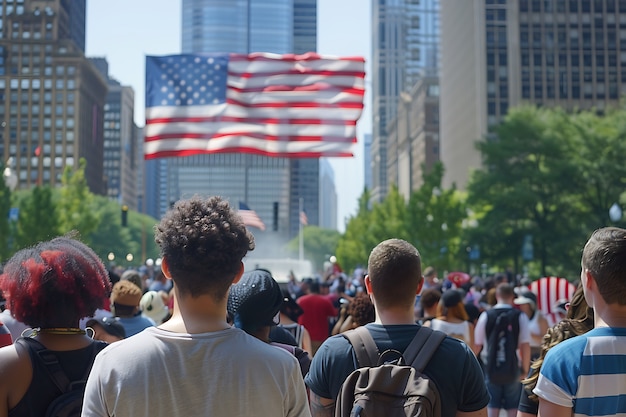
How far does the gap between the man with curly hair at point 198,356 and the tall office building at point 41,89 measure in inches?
5415

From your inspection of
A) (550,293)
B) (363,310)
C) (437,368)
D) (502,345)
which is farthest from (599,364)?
(550,293)

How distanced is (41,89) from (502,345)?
139903 millimetres

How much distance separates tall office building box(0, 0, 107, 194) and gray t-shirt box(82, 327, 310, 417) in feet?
452

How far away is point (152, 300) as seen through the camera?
10.4 meters

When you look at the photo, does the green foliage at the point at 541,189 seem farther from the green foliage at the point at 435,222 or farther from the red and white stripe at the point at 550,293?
the red and white stripe at the point at 550,293

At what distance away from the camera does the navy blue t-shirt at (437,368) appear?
3.85m

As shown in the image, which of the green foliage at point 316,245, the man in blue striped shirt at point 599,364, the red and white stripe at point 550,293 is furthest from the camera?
the green foliage at point 316,245

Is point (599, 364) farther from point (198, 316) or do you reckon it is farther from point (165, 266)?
point (165, 266)

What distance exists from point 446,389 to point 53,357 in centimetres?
162

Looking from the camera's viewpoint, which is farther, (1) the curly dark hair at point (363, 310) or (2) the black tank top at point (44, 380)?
(1) the curly dark hair at point (363, 310)

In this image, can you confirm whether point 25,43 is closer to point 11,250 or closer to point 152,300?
point 11,250

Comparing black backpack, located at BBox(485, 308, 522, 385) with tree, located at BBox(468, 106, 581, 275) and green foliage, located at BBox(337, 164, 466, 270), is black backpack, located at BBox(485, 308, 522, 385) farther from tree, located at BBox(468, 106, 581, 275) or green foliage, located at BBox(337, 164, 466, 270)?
green foliage, located at BBox(337, 164, 466, 270)

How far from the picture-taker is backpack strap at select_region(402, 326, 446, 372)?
3814 millimetres

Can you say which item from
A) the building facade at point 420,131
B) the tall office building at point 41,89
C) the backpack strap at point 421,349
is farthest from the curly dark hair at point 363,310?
the tall office building at point 41,89
